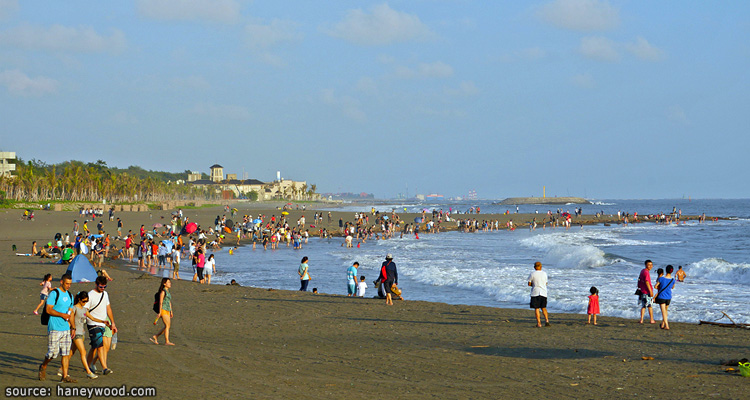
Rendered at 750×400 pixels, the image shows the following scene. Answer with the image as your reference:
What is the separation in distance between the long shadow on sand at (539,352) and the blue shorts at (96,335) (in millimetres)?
6120

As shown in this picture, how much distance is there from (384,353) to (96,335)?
4806 millimetres

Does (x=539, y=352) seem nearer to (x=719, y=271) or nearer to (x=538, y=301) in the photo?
(x=538, y=301)

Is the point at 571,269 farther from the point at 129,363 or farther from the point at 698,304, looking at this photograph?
the point at 129,363

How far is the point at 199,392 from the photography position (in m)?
7.77

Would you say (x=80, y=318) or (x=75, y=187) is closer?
(x=80, y=318)

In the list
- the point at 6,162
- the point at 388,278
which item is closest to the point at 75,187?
the point at 6,162

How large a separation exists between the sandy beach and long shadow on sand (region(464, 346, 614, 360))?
2cm

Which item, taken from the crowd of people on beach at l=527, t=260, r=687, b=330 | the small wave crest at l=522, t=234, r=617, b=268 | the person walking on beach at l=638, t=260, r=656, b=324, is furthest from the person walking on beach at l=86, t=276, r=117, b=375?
the small wave crest at l=522, t=234, r=617, b=268

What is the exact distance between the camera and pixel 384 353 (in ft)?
34.8

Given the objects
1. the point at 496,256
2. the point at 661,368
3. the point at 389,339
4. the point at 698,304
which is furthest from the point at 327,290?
the point at 496,256

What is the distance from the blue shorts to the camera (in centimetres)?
805

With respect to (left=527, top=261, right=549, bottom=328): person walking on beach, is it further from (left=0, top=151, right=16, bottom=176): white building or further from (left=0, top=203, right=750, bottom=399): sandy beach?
(left=0, top=151, right=16, bottom=176): white building

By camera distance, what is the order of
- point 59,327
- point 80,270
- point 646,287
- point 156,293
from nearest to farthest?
point 59,327, point 156,293, point 646,287, point 80,270

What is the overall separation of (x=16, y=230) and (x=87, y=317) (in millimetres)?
41435
